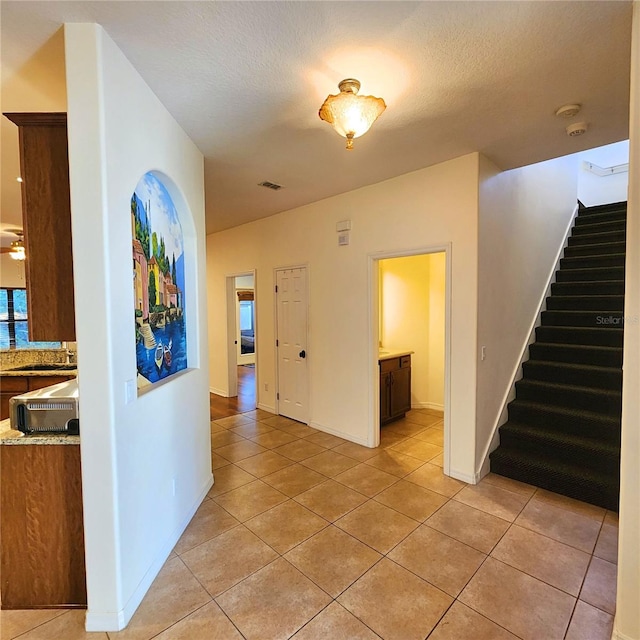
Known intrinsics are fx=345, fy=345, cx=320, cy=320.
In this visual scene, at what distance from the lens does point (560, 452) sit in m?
2.96

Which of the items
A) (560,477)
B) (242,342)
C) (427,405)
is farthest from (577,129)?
(242,342)

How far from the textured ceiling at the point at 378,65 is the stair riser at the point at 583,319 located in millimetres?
1971

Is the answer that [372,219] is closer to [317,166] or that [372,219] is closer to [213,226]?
[317,166]

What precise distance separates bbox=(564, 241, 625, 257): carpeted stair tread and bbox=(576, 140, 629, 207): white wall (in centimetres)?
181

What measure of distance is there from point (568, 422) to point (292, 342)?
3107 mm

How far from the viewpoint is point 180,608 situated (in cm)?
175

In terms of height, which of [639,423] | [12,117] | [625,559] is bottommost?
[625,559]

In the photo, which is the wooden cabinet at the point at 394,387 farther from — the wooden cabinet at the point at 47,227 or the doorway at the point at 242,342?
the wooden cabinet at the point at 47,227

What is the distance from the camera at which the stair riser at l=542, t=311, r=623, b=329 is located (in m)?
3.79

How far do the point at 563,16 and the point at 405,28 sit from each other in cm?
69

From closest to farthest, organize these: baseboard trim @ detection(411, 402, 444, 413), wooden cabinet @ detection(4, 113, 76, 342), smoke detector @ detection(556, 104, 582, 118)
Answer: wooden cabinet @ detection(4, 113, 76, 342) → smoke detector @ detection(556, 104, 582, 118) → baseboard trim @ detection(411, 402, 444, 413)

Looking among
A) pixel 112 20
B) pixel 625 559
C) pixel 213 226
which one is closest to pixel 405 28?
pixel 112 20

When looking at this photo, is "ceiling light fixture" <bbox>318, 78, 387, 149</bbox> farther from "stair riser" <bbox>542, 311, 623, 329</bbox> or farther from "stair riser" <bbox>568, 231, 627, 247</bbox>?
"stair riser" <bbox>568, 231, 627, 247</bbox>

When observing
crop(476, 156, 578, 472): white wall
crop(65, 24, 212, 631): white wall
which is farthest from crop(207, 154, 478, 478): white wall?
crop(65, 24, 212, 631): white wall
